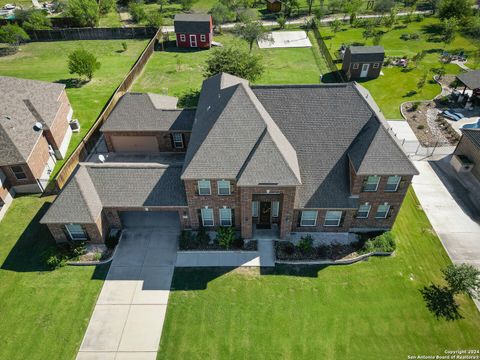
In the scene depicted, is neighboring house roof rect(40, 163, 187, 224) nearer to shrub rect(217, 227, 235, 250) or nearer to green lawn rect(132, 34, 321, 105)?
shrub rect(217, 227, 235, 250)

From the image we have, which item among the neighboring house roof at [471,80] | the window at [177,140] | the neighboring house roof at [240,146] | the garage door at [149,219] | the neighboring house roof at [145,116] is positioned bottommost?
the garage door at [149,219]

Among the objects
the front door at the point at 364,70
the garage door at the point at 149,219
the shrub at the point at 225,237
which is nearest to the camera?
the shrub at the point at 225,237

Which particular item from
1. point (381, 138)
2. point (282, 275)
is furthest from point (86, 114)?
point (381, 138)

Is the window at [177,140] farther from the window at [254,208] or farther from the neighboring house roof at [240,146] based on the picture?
the window at [254,208]

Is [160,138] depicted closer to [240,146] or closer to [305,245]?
[240,146]

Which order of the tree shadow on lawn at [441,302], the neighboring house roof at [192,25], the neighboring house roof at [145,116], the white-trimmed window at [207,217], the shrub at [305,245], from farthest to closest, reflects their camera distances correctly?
the neighboring house roof at [192,25], the neighboring house roof at [145,116], the white-trimmed window at [207,217], the shrub at [305,245], the tree shadow on lawn at [441,302]

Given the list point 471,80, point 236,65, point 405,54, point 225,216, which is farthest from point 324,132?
point 405,54

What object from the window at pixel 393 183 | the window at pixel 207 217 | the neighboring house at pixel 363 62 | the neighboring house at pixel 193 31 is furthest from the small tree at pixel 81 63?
the window at pixel 393 183
